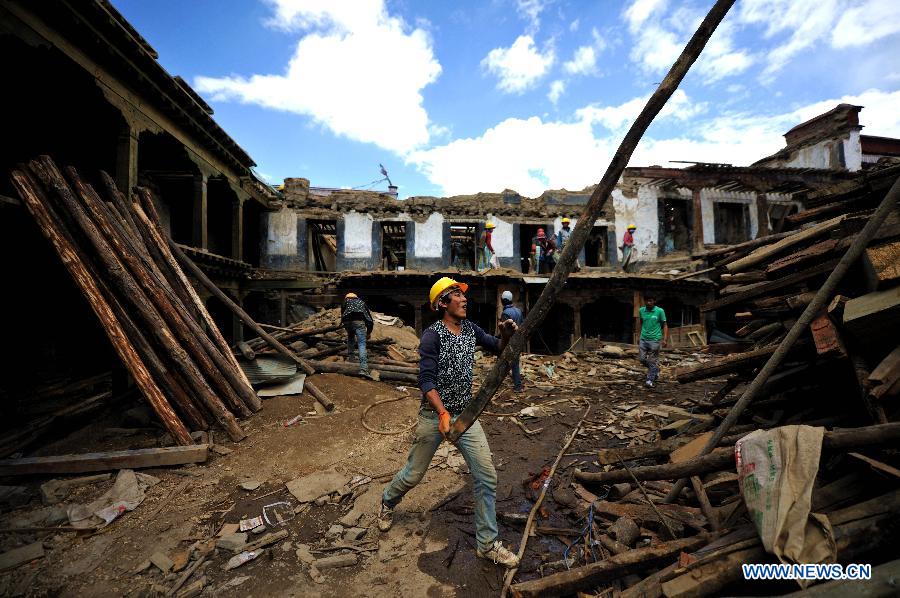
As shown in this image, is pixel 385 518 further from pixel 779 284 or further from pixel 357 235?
pixel 357 235

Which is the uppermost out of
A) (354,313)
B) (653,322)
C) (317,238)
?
(317,238)

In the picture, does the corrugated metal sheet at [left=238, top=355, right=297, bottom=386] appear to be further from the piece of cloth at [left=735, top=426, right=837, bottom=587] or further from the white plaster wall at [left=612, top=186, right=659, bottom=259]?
the white plaster wall at [left=612, top=186, right=659, bottom=259]

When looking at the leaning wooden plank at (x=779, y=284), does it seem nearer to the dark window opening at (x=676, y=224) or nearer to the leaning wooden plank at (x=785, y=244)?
the leaning wooden plank at (x=785, y=244)

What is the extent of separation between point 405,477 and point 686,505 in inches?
90.7

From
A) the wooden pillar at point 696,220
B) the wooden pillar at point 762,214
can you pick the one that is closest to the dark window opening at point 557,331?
the wooden pillar at point 696,220

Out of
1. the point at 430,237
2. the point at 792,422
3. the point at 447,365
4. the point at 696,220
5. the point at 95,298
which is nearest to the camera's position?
the point at 447,365

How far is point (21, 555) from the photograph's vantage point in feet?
9.77

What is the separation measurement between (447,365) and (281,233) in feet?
52.8

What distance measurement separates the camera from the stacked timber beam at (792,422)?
1.94m

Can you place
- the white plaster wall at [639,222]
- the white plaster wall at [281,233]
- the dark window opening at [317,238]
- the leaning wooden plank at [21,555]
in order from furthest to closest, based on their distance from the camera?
the white plaster wall at [639,222] < the dark window opening at [317,238] < the white plaster wall at [281,233] < the leaning wooden plank at [21,555]

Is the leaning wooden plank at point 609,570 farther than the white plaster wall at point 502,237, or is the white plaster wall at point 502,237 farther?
the white plaster wall at point 502,237

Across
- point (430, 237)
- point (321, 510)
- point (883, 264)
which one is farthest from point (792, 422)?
point (430, 237)

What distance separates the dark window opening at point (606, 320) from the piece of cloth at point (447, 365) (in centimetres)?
1591

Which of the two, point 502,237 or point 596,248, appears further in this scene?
point 596,248
